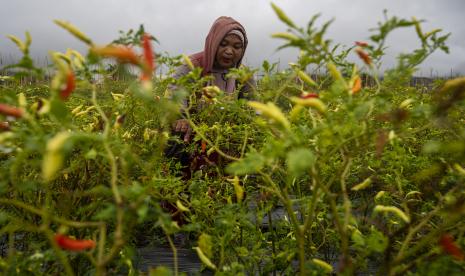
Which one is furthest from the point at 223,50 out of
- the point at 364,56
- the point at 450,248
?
the point at 450,248

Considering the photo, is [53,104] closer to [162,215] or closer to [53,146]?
[53,146]

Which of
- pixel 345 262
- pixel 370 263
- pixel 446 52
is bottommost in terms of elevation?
pixel 370 263

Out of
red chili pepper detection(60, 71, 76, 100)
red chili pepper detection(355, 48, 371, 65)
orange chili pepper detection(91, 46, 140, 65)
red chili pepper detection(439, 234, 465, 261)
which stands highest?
red chili pepper detection(355, 48, 371, 65)

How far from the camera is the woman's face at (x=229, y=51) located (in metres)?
3.20

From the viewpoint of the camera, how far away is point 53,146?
0.64 m

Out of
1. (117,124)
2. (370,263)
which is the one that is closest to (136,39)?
(117,124)

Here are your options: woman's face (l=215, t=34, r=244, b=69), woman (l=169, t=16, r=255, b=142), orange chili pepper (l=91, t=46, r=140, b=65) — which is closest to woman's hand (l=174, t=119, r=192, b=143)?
woman (l=169, t=16, r=255, b=142)

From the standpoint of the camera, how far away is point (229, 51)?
3.20m

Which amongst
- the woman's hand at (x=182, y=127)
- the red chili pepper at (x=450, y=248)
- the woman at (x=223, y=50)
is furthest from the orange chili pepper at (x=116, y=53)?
the woman at (x=223, y=50)

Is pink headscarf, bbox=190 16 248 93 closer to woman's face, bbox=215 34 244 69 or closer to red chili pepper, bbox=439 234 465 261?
woman's face, bbox=215 34 244 69

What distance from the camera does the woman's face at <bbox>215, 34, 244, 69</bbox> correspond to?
10.5ft

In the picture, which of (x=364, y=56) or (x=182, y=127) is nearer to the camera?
(x=364, y=56)

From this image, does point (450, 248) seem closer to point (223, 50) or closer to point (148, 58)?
point (148, 58)

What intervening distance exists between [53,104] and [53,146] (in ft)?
0.31
